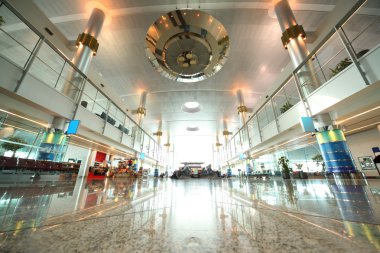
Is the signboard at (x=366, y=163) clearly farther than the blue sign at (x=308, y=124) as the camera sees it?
Yes

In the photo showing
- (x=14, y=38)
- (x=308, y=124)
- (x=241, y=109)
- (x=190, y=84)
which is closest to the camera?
(x=308, y=124)

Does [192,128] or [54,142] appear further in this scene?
[192,128]

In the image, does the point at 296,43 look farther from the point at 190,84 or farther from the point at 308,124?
the point at 190,84

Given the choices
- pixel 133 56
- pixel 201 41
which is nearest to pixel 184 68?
pixel 201 41

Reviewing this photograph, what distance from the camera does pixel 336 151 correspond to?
471cm

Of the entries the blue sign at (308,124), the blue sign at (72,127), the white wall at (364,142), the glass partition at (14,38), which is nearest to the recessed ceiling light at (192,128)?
the white wall at (364,142)

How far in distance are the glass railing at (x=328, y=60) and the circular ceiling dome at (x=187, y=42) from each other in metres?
3.44

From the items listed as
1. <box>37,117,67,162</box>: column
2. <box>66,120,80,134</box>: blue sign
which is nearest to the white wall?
<box>66,120,80,134</box>: blue sign

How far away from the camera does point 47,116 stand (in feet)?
16.0

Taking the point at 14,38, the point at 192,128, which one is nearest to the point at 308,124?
the point at 14,38

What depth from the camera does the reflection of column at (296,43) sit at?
213 inches

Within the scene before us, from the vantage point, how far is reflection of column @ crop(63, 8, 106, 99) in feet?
18.6

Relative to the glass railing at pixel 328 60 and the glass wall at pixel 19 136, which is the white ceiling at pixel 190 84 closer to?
the glass railing at pixel 328 60

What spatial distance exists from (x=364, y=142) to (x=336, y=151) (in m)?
6.43
